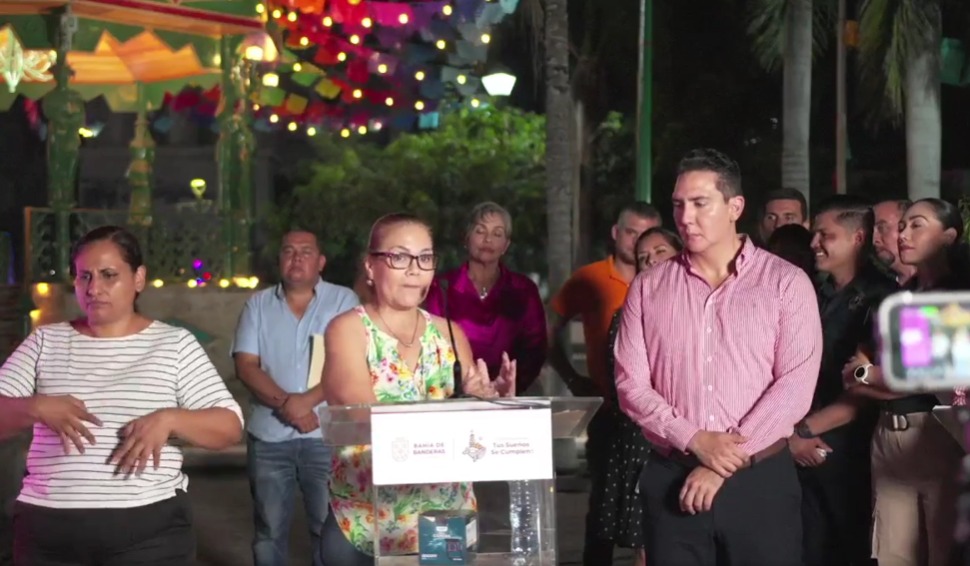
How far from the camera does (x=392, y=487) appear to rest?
4414mm

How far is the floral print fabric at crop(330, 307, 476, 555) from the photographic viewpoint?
14.5 feet

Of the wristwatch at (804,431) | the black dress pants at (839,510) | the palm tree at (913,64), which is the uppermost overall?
the palm tree at (913,64)

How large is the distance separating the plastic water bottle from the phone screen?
7.26 ft

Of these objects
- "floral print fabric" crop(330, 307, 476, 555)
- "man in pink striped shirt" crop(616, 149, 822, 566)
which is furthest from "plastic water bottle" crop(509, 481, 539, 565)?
"man in pink striped shirt" crop(616, 149, 822, 566)

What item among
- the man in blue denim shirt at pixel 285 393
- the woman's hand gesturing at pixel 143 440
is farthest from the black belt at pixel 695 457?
the man in blue denim shirt at pixel 285 393

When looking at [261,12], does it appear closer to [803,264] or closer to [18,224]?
[803,264]

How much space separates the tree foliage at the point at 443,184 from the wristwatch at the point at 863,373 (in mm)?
28253

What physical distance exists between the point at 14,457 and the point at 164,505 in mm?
4882

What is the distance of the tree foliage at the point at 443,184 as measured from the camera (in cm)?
3456

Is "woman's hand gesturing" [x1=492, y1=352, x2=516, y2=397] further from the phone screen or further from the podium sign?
the phone screen

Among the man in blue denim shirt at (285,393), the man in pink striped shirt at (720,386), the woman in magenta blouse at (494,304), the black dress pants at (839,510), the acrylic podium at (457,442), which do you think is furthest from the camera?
the woman in magenta blouse at (494,304)

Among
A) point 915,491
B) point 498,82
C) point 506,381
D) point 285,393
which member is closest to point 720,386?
point 506,381

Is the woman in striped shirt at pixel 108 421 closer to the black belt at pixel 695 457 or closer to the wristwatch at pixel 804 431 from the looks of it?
the black belt at pixel 695 457

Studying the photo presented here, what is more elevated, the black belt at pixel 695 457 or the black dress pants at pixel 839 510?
the black belt at pixel 695 457
